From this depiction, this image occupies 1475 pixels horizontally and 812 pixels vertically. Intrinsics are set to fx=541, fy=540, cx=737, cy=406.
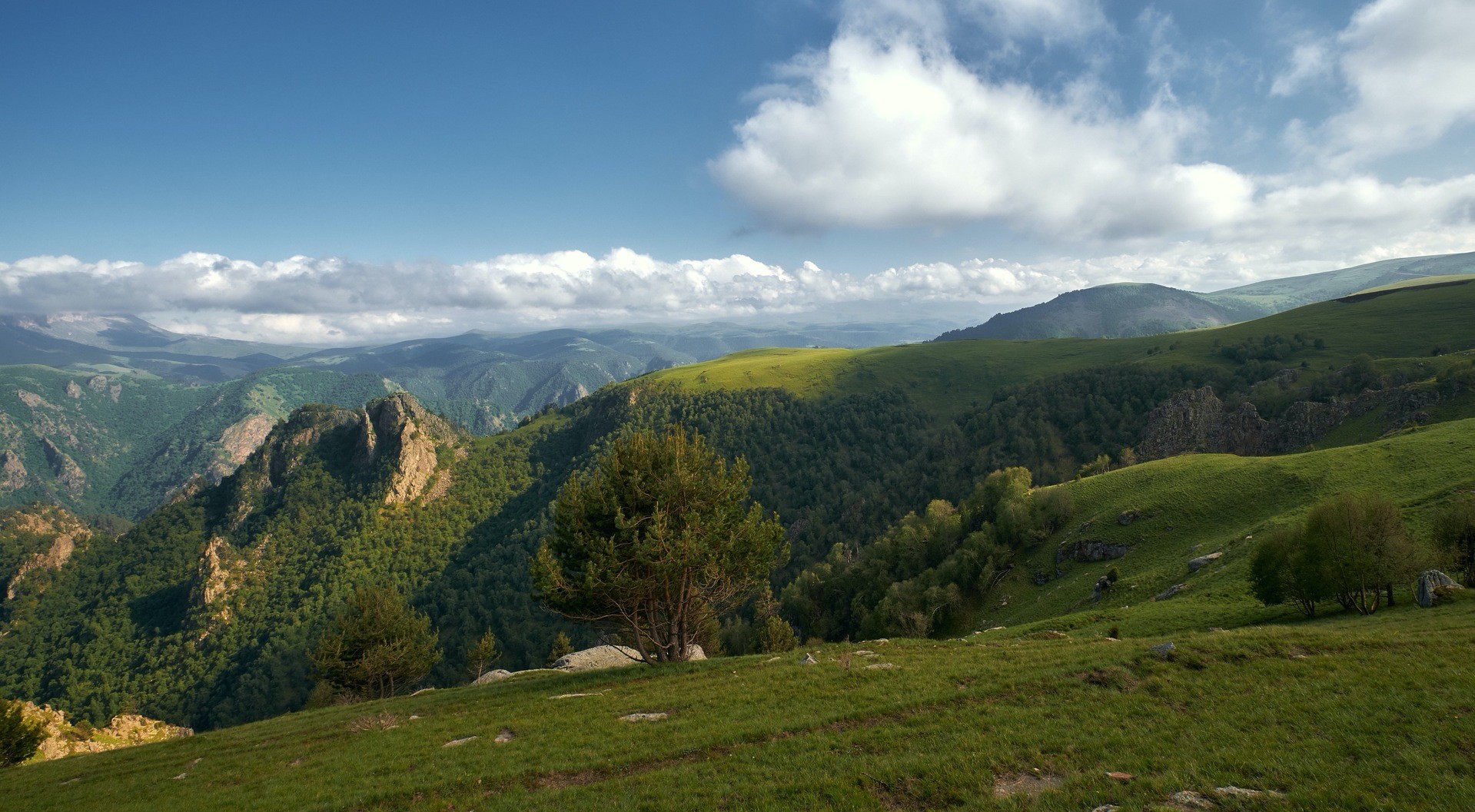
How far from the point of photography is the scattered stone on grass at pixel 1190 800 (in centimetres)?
1139

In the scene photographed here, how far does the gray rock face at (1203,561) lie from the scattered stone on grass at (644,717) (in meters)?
46.2

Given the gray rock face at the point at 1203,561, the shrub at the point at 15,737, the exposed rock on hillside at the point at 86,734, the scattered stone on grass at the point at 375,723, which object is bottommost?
the exposed rock on hillside at the point at 86,734

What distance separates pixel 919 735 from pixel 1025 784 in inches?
148

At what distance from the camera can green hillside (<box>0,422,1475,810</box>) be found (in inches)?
508

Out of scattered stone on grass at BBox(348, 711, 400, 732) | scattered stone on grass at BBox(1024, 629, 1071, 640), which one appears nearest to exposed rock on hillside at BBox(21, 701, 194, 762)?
scattered stone on grass at BBox(348, 711, 400, 732)

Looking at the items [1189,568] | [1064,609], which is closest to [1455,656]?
[1189,568]

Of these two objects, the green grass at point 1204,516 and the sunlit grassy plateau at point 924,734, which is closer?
the sunlit grassy plateau at point 924,734

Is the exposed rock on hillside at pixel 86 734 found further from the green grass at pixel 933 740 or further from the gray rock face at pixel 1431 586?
the gray rock face at pixel 1431 586

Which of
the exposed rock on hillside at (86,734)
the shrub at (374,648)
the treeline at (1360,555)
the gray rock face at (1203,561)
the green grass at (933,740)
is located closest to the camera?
the green grass at (933,740)

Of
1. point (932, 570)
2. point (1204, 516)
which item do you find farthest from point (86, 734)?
point (1204, 516)

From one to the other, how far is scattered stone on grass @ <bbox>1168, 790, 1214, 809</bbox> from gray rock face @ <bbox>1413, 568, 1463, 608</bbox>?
26.4 metres

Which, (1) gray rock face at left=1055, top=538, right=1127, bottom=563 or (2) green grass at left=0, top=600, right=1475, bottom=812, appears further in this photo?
(1) gray rock face at left=1055, top=538, right=1127, bottom=563

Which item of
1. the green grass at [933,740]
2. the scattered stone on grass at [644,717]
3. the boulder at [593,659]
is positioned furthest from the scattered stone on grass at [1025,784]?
the boulder at [593,659]

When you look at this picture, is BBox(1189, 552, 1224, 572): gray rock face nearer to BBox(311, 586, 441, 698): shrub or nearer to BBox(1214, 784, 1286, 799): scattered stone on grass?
BBox(1214, 784, 1286, 799): scattered stone on grass
